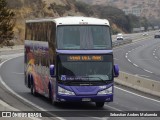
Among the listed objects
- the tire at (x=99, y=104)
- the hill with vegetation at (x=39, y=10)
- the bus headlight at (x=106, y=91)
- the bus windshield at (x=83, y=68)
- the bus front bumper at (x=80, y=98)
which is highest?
the bus windshield at (x=83, y=68)

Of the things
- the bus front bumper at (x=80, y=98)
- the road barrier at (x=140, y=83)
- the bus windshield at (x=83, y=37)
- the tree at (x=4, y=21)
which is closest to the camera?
the bus front bumper at (x=80, y=98)

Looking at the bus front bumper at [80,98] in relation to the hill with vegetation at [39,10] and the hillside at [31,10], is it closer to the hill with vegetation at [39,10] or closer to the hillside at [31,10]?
the hill with vegetation at [39,10]

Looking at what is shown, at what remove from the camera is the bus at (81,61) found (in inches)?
789

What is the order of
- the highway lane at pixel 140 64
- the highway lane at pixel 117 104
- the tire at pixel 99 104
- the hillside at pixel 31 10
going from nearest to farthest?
the highway lane at pixel 117 104 < the tire at pixel 99 104 < the highway lane at pixel 140 64 < the hillside at pixel 31 10

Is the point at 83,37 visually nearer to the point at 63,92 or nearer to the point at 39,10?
the point at 63,92

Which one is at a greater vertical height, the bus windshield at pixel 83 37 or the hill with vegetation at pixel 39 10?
the bus windshield at pixel 83 37

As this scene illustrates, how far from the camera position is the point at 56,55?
2030 centimetres

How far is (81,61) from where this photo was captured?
66.5ft

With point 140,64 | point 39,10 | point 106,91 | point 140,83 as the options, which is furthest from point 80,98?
point 39,10

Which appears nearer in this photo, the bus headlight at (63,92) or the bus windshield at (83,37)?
the bus headlight at (63,92)

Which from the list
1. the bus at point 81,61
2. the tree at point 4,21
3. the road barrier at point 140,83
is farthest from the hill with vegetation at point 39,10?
the bus at point 81,61

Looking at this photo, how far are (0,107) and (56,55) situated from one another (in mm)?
4033

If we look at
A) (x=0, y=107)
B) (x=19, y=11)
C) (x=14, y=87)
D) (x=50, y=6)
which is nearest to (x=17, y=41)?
(x=19, y=11)

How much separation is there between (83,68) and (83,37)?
48.4 inches
